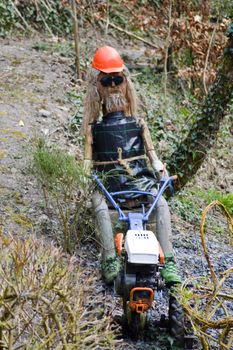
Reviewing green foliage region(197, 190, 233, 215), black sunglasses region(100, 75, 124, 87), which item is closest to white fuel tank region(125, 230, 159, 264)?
black sunglasses region(100, 75, 124, 87)

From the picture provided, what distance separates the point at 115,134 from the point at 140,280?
1670 millimetres

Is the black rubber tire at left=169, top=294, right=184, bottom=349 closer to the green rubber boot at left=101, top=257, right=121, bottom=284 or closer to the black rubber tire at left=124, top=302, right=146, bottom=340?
the black rubber tire at left=124, top=302, right=146, bottom=340

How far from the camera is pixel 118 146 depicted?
19.4ft

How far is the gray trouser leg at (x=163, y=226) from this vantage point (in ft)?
17.4

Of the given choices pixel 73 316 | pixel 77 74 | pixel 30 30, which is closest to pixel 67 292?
pixel 73 316

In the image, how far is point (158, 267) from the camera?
4.88 m

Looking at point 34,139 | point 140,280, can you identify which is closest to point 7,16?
point 34,139

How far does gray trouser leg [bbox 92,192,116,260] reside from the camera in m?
5.26

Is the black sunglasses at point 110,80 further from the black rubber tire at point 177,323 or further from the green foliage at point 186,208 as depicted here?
the green foliage at point 186,208

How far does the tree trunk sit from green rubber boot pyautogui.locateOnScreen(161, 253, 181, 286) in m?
3.23

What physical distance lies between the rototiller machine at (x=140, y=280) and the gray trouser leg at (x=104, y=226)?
0.96 ft

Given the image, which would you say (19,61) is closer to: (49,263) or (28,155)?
(28,155)

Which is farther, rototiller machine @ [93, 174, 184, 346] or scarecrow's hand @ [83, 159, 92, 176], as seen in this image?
scarecrow's hand @ [83, 159, 92, 176]

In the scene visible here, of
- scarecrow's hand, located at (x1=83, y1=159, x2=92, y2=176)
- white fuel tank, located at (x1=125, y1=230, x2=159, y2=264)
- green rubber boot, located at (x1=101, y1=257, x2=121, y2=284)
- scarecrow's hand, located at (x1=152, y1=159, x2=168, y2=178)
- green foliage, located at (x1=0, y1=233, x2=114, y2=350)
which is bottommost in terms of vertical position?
green rubber boot, located at (x1=101, y1=257, x2=121, y2=284)
